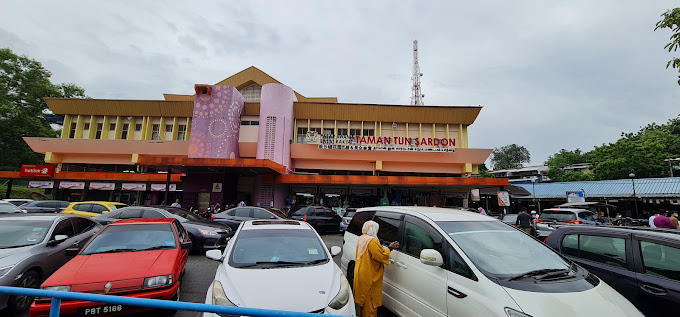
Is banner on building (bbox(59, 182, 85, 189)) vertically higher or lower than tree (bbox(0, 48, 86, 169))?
lower

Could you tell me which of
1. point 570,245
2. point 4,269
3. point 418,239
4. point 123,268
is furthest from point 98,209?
point 570,245

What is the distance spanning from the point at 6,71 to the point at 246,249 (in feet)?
140

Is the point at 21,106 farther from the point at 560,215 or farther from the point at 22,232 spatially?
the point at 560,215

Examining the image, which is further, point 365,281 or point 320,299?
point 365,281

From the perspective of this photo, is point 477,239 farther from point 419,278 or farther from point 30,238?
point 30,238

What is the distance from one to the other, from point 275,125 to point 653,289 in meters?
22.2

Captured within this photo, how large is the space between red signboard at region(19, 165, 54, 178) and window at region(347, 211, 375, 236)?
96.1 ft

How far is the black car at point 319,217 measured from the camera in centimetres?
1420

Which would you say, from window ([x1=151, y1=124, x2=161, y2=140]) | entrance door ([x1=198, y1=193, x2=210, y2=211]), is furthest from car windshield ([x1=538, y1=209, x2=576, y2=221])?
window ([x1=151, y1=124, x2=161, y2=140])

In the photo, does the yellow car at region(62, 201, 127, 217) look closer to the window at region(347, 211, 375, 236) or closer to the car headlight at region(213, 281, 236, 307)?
the window at region(347, 211, 375, 236)

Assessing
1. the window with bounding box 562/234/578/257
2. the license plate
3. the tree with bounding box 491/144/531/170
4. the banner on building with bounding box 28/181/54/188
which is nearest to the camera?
the license plate

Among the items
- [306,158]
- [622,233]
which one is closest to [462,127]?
[306,158]

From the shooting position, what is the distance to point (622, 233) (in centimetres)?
409

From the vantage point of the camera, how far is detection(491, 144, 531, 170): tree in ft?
271
